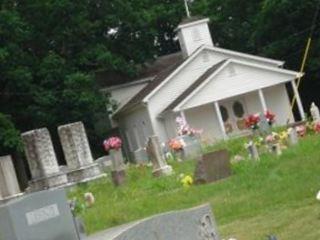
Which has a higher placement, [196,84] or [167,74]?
[167,74]

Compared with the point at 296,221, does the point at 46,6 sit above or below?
above

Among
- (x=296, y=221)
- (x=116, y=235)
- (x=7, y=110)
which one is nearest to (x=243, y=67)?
(x=7, y=110)

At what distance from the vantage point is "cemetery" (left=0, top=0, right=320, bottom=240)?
929 centimetres

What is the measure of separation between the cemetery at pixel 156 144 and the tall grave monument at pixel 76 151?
0.04 meters

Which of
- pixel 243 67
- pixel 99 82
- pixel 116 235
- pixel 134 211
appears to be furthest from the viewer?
pixel 99 82

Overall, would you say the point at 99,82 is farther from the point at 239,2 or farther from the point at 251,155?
the point at 251,155

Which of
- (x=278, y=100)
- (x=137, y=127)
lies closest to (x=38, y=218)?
(x=278, y=100)

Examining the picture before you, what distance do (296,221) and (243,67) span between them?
30120mm

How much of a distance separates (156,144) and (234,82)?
17.4 meters

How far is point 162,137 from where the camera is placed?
43781 millimetres

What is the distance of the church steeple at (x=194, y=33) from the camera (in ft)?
151

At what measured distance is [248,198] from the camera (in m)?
15.4

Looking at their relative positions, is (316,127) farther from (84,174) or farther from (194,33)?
(194,33)

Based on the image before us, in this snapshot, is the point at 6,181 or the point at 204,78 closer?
the point at 6,181
